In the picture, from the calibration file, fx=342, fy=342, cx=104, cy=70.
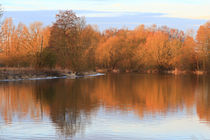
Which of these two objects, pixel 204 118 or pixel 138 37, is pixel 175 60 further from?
pixel 204 118

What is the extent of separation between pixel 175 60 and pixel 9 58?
116 ft

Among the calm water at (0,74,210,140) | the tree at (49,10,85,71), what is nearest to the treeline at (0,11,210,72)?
the tree at (49,10,85,71)

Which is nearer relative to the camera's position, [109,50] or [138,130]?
[138,130]

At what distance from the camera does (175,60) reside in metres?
69.8

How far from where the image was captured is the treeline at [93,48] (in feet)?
156

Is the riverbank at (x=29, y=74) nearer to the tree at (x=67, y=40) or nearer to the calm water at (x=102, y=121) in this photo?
the tree at (x=67, y=40)

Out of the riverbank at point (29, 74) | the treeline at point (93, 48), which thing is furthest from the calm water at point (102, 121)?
the treeline at point (93, 48)

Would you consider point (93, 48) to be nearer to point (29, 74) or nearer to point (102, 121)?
point (29, 74)

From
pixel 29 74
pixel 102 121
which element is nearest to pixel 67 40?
pixel 29 74

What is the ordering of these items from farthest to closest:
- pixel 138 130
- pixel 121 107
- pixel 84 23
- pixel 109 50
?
pixel 109 50 → pixel 84 23 → pixel 121 107 → pixel 138 130

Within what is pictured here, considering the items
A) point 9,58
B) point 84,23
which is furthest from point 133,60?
point 9,58

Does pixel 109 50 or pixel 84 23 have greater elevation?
pixel 84 23

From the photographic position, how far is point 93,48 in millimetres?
60156

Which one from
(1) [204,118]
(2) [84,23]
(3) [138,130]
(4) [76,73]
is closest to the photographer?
(3) [138,130]
